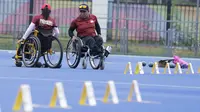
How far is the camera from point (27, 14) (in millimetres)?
28422

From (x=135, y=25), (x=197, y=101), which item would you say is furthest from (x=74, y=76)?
(x=135, y=25)

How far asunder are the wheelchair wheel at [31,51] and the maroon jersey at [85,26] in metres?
1.38

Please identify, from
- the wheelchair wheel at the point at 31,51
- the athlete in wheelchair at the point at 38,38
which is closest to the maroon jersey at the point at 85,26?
the athlete in wheelchair at the point at 38,38

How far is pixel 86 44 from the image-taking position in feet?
57.3

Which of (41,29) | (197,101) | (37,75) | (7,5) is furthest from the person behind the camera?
(7,5)

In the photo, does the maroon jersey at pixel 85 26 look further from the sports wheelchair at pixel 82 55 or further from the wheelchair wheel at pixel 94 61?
the wheelchair wheel at pixel 94 61

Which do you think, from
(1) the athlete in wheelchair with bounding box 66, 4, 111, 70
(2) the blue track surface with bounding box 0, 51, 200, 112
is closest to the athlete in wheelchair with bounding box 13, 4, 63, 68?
(1) the athlete in wheelchair with bounding box 66, 4, 111, 70

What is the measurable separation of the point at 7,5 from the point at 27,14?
234 cm

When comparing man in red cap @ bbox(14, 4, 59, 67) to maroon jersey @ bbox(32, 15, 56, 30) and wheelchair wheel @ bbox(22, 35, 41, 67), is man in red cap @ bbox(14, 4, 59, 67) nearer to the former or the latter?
maroon jersey @ bbox(32, 15, 56, 30)

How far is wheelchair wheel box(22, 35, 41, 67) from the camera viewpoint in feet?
54.4

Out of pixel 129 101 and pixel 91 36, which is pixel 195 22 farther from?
pixel 129 101

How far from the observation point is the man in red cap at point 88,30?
17.4 m

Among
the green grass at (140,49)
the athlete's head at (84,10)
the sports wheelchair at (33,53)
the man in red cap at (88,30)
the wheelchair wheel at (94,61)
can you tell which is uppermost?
the athlete's head at (84,10)

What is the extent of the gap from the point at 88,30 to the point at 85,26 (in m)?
0.12
